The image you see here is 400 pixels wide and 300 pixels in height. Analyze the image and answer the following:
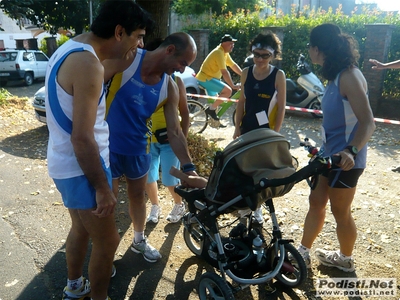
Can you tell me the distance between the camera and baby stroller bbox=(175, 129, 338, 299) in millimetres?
2396

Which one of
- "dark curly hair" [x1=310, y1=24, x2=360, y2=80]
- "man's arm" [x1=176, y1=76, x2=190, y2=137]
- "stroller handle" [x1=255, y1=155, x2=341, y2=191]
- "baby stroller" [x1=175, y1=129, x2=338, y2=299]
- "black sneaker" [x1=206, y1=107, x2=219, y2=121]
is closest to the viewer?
"stroller handle" [x1=255, y1=155, x2=341, y2=191]

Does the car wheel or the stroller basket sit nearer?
the stroller basket

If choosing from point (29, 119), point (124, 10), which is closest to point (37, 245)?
point (124, 10)

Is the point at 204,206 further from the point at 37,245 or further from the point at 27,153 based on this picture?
the point at 27,153

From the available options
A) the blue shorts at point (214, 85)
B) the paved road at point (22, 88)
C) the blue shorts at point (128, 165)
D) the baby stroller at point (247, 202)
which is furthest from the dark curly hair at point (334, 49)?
the paved road at point (22, 88)

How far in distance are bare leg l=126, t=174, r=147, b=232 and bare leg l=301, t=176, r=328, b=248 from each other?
1495mm

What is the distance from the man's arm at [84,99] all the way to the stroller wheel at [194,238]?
4.90 feet

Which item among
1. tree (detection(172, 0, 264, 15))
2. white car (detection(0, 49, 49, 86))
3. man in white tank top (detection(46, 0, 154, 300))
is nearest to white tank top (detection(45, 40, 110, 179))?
man in white tank top (detection(46, 0, 154, 300))

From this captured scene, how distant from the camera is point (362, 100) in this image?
2721mm

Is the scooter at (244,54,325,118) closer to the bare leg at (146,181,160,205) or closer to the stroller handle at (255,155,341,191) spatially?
the bare leg at (146,181,160,205)

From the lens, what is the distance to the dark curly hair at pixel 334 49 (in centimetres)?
284

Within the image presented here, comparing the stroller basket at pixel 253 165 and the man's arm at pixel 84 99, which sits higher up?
the man's arm at pixel 84 99

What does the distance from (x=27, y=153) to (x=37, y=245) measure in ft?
11.9

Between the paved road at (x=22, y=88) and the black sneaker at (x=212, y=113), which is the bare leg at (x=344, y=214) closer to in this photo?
the black sneaker at (x=212, y=113)
